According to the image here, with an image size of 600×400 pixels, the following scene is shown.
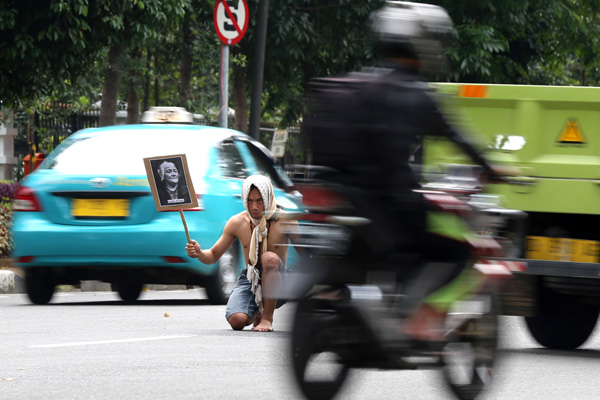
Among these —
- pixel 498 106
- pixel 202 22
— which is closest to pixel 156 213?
pixel 498 106

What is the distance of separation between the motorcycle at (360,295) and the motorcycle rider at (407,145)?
0.16 ft

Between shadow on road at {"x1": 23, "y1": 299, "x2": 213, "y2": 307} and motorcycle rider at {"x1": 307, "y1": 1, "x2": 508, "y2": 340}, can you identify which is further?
shadow on road at {"x1": 23, "y1": 299, "x2": 213, "y2": 307}

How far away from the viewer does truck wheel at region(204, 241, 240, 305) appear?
1212 centimetres

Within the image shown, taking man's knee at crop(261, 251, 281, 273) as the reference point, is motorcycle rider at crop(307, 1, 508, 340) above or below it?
above

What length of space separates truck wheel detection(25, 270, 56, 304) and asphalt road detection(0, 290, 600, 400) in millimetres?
886

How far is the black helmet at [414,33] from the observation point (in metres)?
5.58

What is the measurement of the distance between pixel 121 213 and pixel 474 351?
612cm

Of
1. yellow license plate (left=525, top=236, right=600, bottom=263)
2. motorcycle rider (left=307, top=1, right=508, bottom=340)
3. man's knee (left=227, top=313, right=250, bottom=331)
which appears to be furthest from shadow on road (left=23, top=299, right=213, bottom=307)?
Answer: motorcycle rider (left=307, top=1, right=508, bottom=340)

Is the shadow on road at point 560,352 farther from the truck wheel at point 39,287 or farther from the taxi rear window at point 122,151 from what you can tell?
the truck wheel at point 39,287

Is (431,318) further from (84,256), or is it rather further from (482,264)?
(84,256)

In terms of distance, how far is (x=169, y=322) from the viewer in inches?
421

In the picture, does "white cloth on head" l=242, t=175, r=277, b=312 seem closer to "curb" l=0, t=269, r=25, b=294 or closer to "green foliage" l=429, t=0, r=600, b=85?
"curb" l=0, t=269, r=25, b=294

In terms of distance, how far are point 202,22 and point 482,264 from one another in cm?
2145

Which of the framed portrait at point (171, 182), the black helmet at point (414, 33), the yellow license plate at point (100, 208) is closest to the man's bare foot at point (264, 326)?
the framed portrait at point (171, 182)
